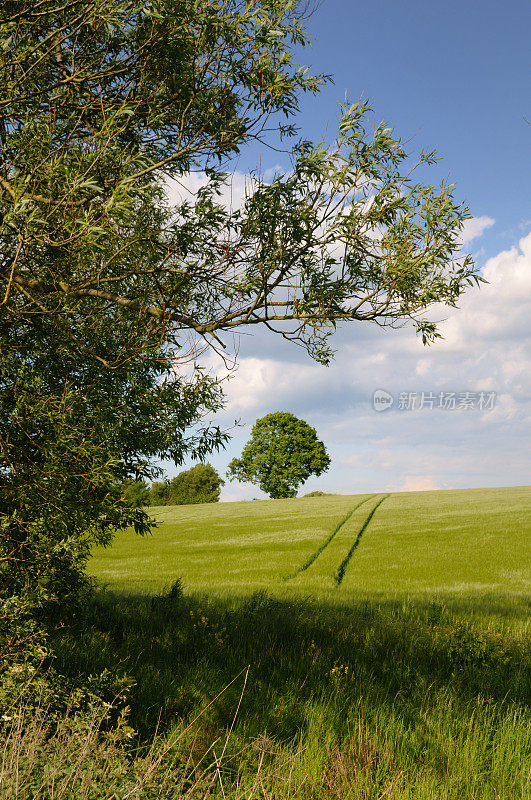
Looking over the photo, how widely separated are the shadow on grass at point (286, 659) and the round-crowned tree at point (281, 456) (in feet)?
213

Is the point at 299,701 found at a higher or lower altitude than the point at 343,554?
higher

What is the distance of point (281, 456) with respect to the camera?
76.2 metres

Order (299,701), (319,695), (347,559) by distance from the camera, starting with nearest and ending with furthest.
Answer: (299,701) < (319,695) < (347,559)

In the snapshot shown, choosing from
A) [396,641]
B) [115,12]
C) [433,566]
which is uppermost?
[115,12]

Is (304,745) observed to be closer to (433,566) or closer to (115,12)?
(115,12)

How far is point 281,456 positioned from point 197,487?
95.3 feet

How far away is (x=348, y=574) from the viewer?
23.0 meters

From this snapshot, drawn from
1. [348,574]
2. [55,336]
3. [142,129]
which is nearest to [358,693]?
[55,336]

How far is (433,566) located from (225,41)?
23433mm

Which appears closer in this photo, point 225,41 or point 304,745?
point 304,745

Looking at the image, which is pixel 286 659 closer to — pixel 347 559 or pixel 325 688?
pixel 325 688

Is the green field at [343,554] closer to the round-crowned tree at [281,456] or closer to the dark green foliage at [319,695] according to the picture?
the dark green foliage at [319,695]

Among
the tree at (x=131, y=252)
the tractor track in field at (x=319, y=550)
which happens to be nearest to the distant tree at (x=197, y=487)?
the tractor track in field at (x=319, y=550)

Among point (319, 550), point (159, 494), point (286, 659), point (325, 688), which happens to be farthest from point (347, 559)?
point (159, 494)
